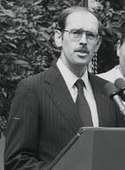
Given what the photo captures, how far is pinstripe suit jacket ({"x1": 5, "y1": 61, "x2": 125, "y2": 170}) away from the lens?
8.29 ft

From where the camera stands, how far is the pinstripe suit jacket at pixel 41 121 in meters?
2.53

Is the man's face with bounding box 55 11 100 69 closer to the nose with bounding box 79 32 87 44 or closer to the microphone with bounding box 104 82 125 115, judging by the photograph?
the nose with bounding box 79 32 87 44

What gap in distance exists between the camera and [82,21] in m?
2.71

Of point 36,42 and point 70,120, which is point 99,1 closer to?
point 36,42

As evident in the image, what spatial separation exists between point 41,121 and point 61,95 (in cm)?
16

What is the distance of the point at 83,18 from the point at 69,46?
0.15 m

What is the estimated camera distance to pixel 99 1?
16.0 ft

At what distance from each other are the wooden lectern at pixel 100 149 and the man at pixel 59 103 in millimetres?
517

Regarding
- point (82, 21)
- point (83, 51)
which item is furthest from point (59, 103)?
point (82, 21)

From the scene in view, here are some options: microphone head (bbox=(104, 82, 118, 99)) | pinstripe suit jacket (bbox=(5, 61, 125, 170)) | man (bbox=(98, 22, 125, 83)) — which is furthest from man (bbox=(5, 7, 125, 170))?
man (bbox=(98, 22, 125, 83))

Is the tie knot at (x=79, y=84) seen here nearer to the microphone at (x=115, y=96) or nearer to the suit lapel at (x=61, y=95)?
the suit lapel at (x=61, y=95)

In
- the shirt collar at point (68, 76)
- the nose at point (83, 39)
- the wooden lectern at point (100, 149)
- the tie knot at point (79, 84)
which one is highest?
the nose at point (83, 39)

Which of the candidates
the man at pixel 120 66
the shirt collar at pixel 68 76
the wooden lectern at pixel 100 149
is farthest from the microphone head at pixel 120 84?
the man at pixel 120 66

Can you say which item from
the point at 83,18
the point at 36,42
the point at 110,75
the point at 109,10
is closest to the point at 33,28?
the point at 36,42
